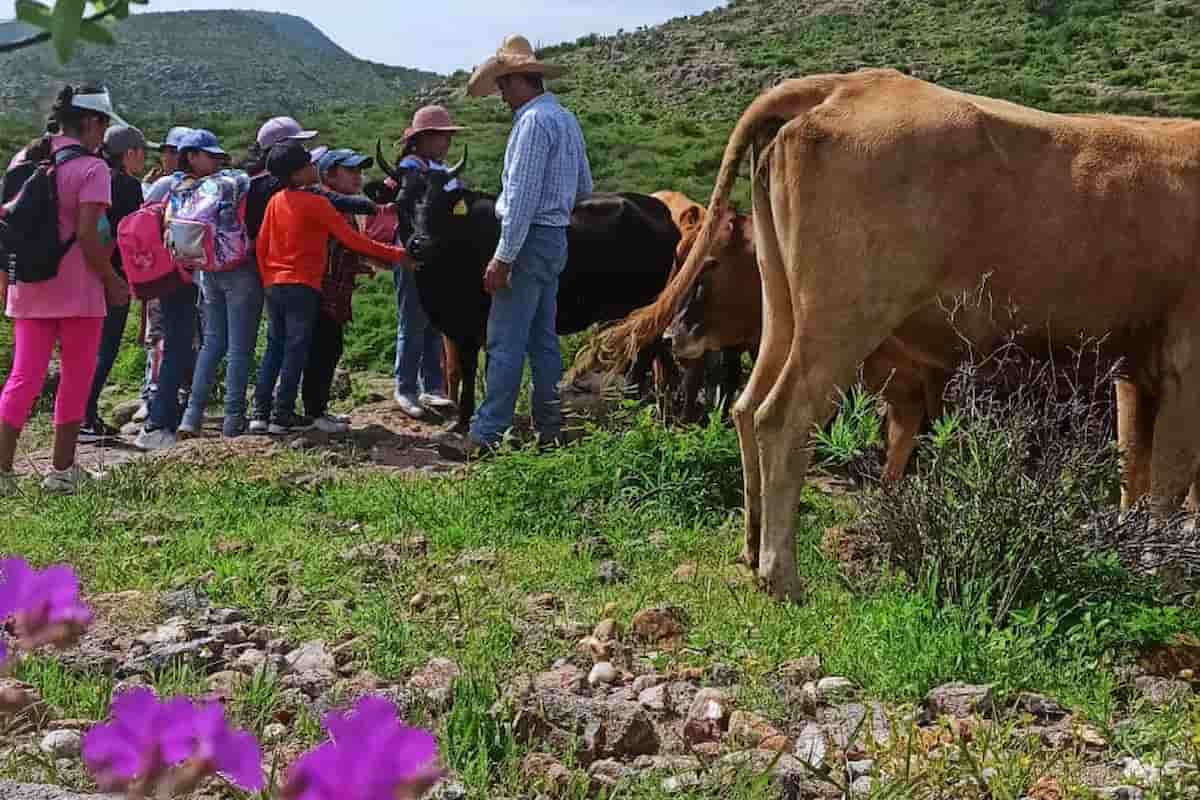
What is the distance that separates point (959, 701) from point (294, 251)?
5.45 metres

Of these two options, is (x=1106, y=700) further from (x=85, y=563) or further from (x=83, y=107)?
(x=83, y=107)

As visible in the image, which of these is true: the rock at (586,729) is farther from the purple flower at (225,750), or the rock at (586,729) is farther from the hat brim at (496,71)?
the hat brim at (496,71)

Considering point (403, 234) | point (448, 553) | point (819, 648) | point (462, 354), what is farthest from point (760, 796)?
point (403, 234)

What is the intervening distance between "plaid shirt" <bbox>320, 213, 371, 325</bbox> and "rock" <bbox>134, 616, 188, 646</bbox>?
4490 millimetres

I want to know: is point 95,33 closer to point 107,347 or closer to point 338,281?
point 338,281

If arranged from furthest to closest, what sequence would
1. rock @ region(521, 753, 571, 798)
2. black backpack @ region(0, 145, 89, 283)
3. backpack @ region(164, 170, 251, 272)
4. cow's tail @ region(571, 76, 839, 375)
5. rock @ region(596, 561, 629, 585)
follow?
backpack @ region(164, 170, 251, 272) < black backpack @ region(0, 145, 89, 283) < cow's tail @ region(571, 76, 839, 375) < rock @ region(596, 561, 629, 585) < rock @ region(521, 753, 571, 798)

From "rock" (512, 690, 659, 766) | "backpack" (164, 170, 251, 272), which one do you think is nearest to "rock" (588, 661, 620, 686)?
"rock" (512, 690, 659, 766)

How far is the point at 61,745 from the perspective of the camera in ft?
9.09

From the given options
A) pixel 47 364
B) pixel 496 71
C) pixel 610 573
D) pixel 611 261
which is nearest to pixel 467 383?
pixel 611 261

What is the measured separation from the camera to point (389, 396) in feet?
31.7

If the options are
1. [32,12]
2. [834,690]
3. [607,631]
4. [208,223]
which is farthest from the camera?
[208,223]

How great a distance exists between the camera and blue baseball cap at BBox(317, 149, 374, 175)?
28.1 ft

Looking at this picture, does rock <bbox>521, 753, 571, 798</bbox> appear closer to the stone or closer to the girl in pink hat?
the stone

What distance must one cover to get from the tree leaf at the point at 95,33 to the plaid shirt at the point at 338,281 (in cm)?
706
